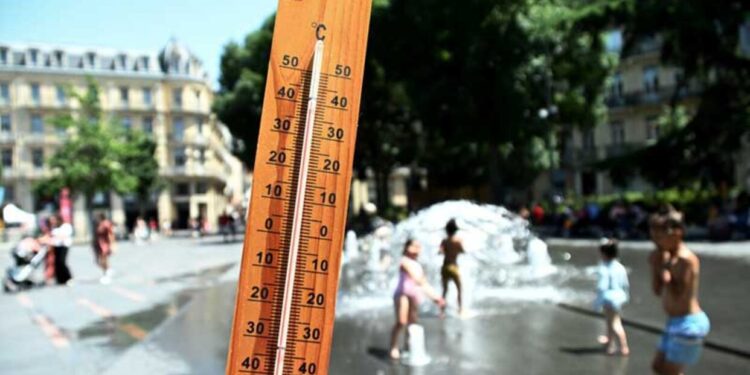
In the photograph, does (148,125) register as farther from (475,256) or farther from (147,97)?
(475,256)

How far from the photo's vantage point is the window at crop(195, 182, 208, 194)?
78800 millimetres

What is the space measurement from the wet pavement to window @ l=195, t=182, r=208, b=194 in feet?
206

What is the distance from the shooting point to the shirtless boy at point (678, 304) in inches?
215

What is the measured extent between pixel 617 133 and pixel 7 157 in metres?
52.1

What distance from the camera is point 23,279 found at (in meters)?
18.2

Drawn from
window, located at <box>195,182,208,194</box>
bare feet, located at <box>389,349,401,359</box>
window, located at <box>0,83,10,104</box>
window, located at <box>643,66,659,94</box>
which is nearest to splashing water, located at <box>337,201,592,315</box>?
bare feet, located at <box>389,349,401,359</box>

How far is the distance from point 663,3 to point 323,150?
82.9 ft

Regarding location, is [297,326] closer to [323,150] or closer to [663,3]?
[323,150]

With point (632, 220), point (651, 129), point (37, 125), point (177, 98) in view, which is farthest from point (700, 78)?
point (177, 98)

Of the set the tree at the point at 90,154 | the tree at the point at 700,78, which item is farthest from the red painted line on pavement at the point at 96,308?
the tree at the point at 90,154

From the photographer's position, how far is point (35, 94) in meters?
62.6

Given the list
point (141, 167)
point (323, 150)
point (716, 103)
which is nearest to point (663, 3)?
point (716, 103)

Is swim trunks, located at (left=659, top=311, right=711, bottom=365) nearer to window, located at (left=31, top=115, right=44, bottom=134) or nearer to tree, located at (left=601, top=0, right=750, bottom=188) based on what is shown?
tree, located at (left=601, top=0, right=750, bottom=188)

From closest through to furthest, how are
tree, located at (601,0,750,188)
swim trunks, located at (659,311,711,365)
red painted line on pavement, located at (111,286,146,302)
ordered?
swim trunks, located at (659,311,711,365), red painted line on pavement, located at (111,286,146,302), tree, located at (601,0,750,188)
